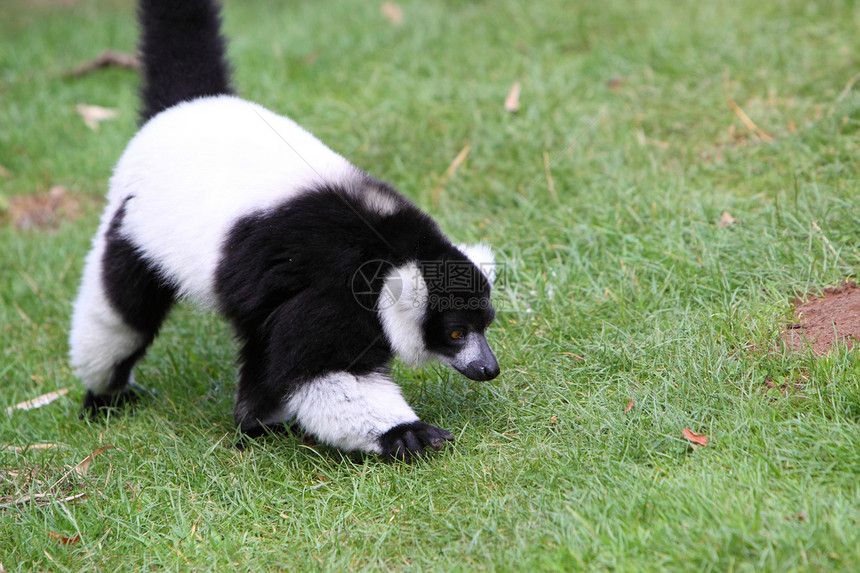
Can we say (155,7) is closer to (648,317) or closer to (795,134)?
(648,317)

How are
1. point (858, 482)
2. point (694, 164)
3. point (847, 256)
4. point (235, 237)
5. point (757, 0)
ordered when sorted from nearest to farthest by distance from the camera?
point (858, 482) < point (235, 237) < point (847, 256) < point (694, 164) < point (757, 0)

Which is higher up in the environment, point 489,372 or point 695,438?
point 695,438

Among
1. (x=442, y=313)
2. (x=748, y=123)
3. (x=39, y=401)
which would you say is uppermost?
(x=748, y=123)

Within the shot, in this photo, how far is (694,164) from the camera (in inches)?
213

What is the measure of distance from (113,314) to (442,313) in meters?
1.79

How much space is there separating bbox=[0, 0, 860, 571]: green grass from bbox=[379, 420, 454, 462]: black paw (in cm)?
7

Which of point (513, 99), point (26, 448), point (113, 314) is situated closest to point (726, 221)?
point (513, 99)

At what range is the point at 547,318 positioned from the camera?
436 centimetres

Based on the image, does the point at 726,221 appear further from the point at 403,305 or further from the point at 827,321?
the point at 403,305

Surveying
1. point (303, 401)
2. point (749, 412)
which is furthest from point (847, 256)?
point (303, 401)

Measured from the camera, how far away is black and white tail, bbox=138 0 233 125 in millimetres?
4312

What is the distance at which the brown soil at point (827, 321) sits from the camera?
3.50 metres

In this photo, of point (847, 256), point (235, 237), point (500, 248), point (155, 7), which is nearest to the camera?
point (235, 237)

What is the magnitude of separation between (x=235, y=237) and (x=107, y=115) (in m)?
4.91
